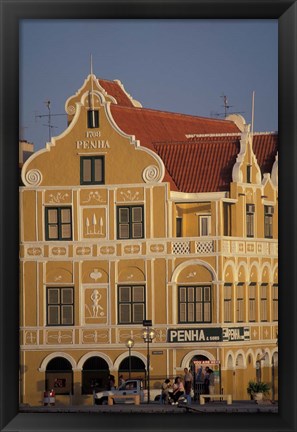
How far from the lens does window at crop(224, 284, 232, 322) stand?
7.93 metres

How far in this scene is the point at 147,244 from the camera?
26.0ft

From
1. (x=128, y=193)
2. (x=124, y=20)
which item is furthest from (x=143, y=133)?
(x=124, y=20)

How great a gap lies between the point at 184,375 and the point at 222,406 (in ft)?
1.44

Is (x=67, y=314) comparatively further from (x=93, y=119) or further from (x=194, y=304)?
(x=93, y=119)

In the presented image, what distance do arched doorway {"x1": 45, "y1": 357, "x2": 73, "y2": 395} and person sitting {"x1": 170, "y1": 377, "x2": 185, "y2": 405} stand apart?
0.59m

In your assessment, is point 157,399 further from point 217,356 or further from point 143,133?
point 143,133

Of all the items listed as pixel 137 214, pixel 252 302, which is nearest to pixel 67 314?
pixel 137 214

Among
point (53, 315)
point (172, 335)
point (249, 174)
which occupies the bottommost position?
point (172, 335)

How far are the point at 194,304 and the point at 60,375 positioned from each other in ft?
2.79
